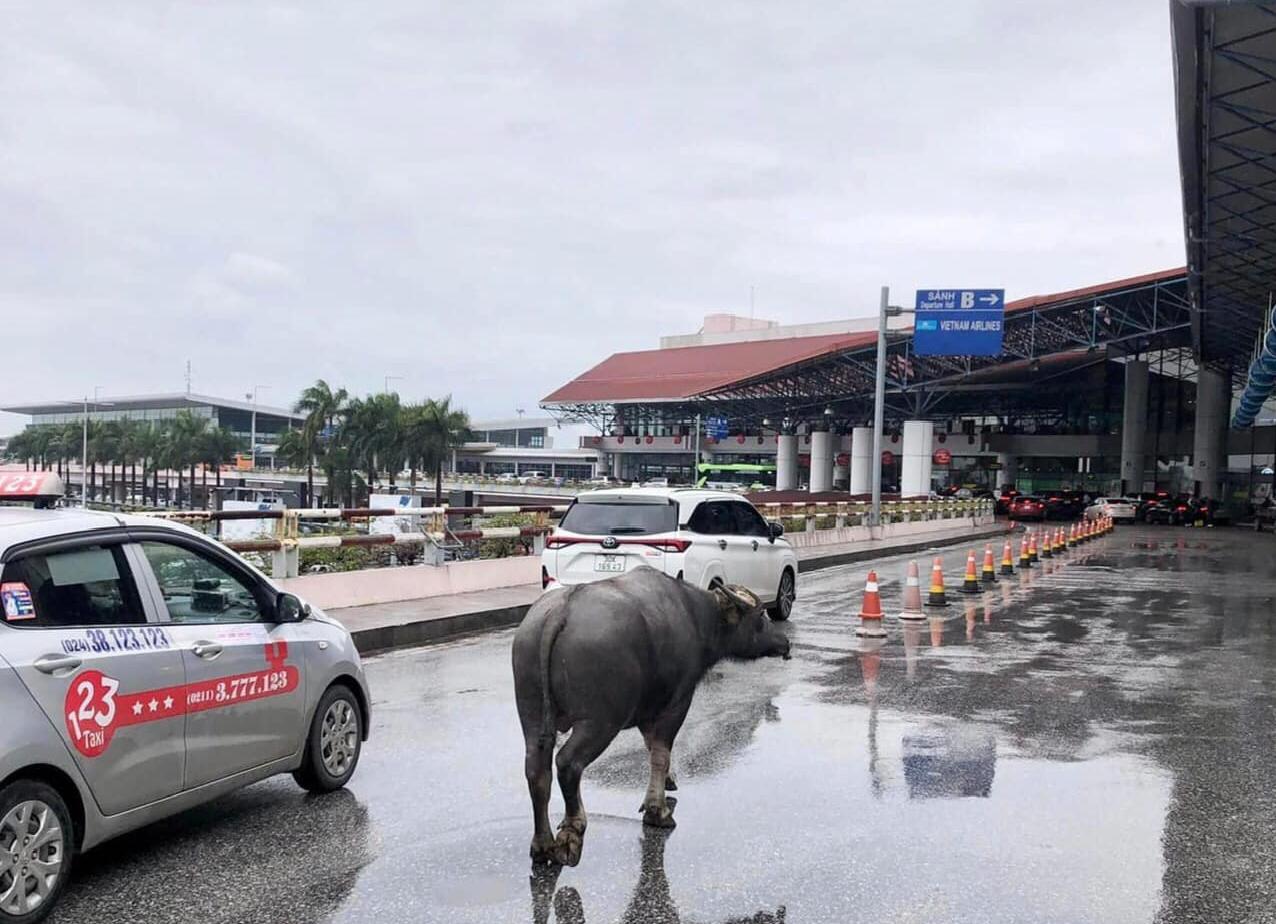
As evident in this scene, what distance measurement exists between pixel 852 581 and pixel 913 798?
16108 millimetres

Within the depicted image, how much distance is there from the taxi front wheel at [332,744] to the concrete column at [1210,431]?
7226cm

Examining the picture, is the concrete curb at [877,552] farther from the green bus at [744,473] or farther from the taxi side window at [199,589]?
the green bus at [744,473]

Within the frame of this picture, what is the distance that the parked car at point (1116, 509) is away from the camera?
58.2m

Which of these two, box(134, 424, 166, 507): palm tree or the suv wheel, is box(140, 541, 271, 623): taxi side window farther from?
box(134, 424, 166, 507): palm tree

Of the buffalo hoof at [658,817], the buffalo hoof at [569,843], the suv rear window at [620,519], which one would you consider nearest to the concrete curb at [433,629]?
the suv rear window at [620,519]

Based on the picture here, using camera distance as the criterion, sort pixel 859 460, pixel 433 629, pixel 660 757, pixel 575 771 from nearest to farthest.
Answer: pixel 575 771, pixel 660 757, pixel 433 629, pixel 859 460

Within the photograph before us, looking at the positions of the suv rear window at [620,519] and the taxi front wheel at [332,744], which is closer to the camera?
the taxi front wheel at [332,744]

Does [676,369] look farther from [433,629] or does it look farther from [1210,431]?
[433,629]

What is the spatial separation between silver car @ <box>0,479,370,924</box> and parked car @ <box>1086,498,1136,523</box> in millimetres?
56714

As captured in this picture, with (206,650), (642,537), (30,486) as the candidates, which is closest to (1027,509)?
(642,537)

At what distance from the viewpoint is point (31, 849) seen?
183 inches

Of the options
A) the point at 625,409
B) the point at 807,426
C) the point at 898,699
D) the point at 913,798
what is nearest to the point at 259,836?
the point at 913,798

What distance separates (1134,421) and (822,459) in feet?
68.5

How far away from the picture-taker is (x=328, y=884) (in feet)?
17.5
